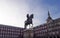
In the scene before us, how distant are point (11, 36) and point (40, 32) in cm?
1882

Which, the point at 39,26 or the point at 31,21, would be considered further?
the point at 39,26

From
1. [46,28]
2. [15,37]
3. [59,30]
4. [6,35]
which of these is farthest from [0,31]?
[59,30]

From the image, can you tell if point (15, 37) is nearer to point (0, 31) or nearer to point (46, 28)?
point (0, 31)

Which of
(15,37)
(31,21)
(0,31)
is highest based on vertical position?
(31,21)

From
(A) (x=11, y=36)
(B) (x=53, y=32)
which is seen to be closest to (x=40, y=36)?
(B) (x=53, y=32)

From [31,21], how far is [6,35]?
22355 mm

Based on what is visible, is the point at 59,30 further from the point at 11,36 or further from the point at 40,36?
the point at 11,36

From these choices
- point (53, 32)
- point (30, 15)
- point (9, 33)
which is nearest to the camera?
point (30, 15)

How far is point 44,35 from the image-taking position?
7306 centimetres

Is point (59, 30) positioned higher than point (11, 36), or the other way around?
point (59, 30)

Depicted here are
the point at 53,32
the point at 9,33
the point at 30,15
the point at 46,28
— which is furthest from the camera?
the point at 9,33

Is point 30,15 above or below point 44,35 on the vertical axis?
above

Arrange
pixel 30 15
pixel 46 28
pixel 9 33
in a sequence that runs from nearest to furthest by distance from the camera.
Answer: pixel 30 15 < pixel 46 28 < pixel 9 33

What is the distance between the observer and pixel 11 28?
78.9 meters
